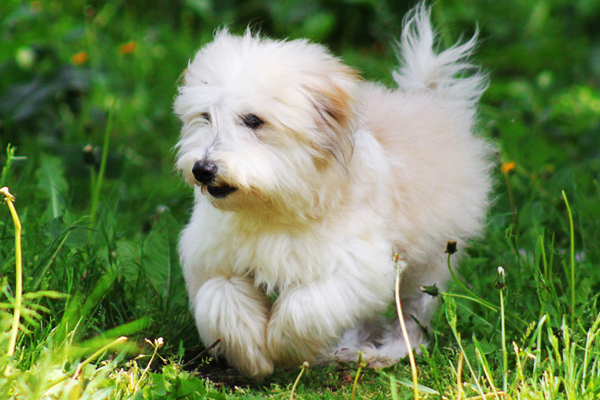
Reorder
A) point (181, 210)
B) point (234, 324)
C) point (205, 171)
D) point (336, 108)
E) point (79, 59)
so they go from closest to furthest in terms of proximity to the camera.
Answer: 1. point (205, 171)
2. point (336, 108)
3. point (234, 324)
4. point (181, 210)
5. point (79, 59)

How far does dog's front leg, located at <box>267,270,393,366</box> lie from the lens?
125 inches

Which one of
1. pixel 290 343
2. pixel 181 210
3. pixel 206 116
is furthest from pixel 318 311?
pixel 181 210

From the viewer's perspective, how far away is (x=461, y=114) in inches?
165

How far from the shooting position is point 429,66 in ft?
13.8

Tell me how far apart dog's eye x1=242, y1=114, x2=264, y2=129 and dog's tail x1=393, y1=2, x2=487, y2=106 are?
1.48 metres

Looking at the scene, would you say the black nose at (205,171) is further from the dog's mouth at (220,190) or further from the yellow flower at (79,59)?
the yellow flower at (79,59)

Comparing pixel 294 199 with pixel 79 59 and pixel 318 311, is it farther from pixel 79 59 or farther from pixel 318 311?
pixel 79 59

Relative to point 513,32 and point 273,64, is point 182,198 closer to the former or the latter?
point 273,64

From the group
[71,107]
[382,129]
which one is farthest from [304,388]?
[71,107]

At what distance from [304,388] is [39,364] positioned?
1.10m

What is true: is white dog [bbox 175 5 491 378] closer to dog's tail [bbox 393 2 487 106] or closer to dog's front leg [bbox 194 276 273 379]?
dog's front leg [bbox 194 276 273 379]

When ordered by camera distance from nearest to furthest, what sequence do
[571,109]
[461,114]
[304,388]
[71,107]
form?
[304,388], [461,114], [71,107], [571,109]

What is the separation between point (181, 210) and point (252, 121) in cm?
187

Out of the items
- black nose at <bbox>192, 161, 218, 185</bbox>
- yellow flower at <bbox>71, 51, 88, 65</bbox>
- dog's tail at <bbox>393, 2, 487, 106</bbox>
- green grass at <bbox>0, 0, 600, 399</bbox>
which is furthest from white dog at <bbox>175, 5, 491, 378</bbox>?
yellow flower at <bbox>71, 51, 88, 65</bbox>
